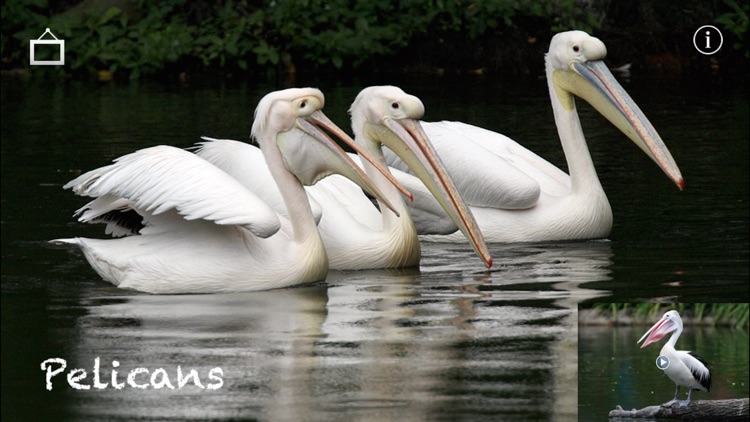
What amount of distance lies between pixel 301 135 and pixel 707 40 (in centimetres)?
884

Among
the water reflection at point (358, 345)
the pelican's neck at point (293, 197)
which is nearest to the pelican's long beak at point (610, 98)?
the water reflection at point (358, 345)

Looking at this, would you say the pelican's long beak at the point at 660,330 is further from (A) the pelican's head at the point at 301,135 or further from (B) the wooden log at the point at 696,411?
(A) the pelican's head at the point at 301,135

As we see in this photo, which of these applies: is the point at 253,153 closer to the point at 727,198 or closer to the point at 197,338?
the point at 197,338

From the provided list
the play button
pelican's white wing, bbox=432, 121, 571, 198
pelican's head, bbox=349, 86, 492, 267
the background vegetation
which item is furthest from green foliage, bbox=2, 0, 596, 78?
the play button

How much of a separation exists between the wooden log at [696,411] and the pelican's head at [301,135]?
194 centimetres

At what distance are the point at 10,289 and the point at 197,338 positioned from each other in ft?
3.72

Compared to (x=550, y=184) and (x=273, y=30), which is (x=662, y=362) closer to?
(x=550, y=184)

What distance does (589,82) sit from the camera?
8.12 metres

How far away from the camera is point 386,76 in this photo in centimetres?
1486

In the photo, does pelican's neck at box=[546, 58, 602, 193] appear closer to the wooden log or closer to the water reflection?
the water reflection

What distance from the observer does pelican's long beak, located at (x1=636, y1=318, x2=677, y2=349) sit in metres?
5.79

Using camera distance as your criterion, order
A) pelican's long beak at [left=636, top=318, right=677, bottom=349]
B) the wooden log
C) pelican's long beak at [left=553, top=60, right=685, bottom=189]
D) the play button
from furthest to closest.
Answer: pelican's long beak at [left=553, top=60, right=685, bottom=189]
pelican's long beak at [left=636, top=318, right=677, bottom=349]
the play button
the wooden log

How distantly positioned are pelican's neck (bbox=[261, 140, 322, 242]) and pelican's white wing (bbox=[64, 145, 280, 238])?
10.4 inches

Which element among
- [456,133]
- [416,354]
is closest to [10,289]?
[416,354]
